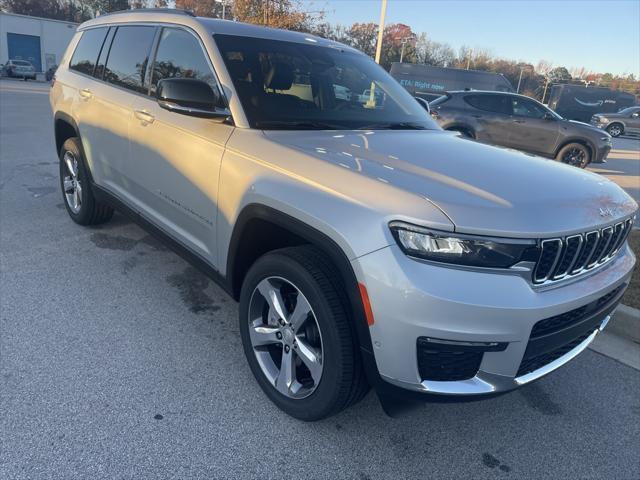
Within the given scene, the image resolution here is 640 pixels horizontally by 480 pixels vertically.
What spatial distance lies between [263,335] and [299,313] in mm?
379

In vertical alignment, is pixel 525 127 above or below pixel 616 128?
above

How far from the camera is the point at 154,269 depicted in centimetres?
418

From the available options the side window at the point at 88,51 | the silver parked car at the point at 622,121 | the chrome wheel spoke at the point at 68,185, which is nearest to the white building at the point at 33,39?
the silver parked car at the point at 622,121

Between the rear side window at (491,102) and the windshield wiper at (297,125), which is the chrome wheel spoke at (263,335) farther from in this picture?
the rear side window at (491,102)

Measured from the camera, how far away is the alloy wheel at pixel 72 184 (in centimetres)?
483

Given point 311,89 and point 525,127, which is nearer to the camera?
point 311,89

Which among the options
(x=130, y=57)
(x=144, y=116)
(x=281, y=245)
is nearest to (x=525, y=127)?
(x=130, y=57)

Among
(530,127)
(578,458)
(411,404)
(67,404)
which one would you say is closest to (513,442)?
(578,458)

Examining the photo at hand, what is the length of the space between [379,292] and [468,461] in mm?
1111

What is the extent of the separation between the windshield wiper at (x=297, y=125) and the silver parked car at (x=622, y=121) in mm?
28112

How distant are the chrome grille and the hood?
0.05 metres

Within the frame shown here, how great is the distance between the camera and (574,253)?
2127 millimetres

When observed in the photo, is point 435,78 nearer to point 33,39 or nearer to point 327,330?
point 327,330

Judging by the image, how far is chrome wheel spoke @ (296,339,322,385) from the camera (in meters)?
2.32
